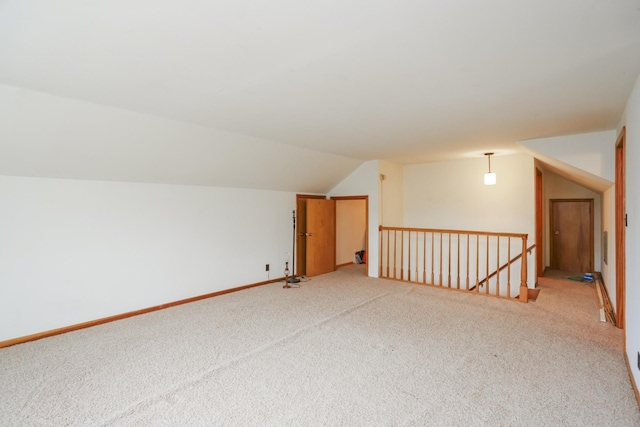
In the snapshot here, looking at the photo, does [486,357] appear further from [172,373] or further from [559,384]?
[172,373]

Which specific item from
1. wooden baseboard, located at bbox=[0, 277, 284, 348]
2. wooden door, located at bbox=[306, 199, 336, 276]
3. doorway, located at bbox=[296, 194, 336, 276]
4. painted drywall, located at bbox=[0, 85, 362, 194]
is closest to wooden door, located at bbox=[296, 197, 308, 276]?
doorway, located at bbox=[296, 194, 336, 276]

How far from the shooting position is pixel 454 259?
6078 mm

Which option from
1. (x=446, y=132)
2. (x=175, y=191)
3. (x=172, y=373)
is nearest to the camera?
(x=172, y=373)

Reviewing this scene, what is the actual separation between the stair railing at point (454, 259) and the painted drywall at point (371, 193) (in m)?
0.13

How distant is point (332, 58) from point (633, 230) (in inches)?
102

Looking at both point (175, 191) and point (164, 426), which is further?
point (175, 191)

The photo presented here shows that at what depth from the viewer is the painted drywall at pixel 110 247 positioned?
3.18 m

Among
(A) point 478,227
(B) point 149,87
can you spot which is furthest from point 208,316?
(A) point 478,227

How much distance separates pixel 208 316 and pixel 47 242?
1.87 metres

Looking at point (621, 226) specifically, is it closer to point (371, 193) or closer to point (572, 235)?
point (371, 193)

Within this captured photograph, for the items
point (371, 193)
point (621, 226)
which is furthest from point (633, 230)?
point (371, 193)

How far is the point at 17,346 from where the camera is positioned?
3070 mm

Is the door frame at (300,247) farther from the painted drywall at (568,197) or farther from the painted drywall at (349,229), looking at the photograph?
the painted drywall at (568,197)

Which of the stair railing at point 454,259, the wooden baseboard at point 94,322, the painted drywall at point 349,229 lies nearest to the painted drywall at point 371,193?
the stair railing at point 454,259
